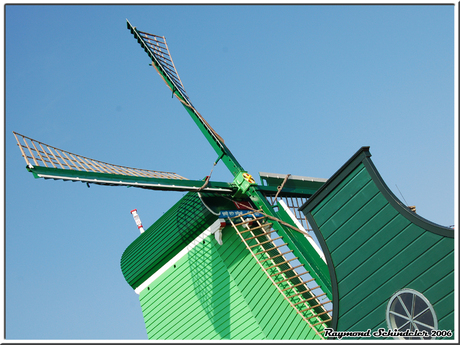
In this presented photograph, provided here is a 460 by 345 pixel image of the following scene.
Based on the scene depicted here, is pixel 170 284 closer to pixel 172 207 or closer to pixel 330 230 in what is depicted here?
pixel 172 207

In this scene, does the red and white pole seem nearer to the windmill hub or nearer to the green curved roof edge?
the green curved roof edge

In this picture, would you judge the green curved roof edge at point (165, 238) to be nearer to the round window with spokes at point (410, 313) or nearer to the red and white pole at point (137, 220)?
the red and white pole at point (137, 220)

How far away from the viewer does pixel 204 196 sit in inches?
423

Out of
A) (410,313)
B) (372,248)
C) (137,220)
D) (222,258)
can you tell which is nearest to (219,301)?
(222,258)

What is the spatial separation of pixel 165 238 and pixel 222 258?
6.50ft

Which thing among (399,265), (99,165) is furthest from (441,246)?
(99,165)

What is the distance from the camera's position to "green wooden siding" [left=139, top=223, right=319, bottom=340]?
9.69 metres

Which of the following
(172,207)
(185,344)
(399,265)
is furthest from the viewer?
(172,207)

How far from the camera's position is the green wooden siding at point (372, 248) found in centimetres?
583

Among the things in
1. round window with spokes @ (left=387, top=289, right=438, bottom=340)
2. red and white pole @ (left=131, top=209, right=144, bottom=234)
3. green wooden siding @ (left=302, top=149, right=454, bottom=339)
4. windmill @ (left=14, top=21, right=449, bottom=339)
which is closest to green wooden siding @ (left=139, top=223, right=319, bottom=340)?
windmill @ (left=14, top=21, right=449, bottom=339)

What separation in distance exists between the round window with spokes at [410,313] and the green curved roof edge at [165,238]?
513cm

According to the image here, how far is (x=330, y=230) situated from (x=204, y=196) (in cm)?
433

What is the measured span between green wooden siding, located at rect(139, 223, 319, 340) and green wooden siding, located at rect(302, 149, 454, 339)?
9.69 feet

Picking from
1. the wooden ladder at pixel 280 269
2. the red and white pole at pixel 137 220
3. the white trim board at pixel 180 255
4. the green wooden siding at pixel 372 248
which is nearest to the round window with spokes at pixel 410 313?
the green wooden siding at pixel 372 248
